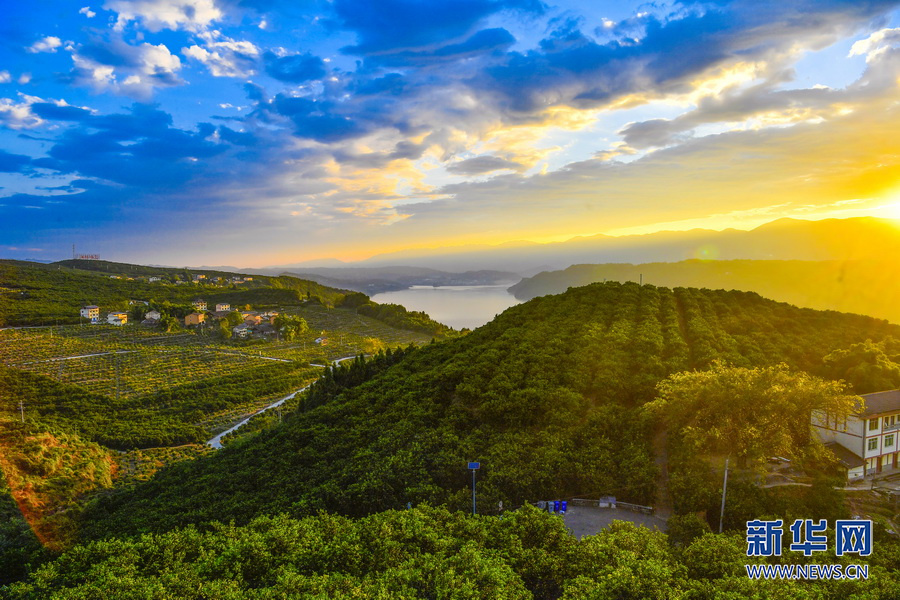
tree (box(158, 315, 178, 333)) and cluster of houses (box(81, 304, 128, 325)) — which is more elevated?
cluster of houses (box(81, 304, 128, 325))

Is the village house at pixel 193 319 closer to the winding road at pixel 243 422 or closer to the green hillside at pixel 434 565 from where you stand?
the winding road at pixel 243 422

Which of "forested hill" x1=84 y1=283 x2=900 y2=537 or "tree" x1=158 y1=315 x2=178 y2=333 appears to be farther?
"tree" x1=158 y1=315 x2=178 y2=333

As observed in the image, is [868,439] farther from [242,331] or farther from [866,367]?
[242,331]

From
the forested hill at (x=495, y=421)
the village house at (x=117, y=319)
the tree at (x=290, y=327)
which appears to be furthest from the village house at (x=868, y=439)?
the village house at (x=117, y=319)

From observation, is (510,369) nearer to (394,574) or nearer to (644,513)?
(644,513)

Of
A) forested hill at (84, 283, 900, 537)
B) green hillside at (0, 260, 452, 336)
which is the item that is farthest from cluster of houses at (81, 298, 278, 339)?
forested hill at (84, 283, 900, 537)

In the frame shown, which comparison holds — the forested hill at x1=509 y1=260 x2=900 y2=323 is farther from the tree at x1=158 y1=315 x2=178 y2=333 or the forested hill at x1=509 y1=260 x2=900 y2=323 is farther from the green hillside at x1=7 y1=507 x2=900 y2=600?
the tree at x1=158 y1=315 x2=178 y2=333

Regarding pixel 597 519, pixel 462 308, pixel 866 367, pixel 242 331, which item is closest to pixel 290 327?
pixel 242 331
